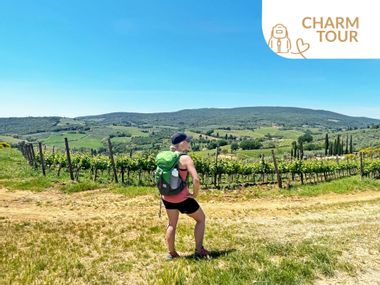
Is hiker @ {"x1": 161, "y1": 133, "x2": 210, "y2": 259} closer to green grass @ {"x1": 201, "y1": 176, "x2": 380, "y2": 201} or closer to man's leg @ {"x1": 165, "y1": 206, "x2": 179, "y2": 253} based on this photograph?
man's leg @ {"x1": 165, "y1": 206, "x2": 179, "y2": 253}

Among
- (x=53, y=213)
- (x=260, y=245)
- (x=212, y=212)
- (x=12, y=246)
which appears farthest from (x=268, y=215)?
(x=12, y=246)

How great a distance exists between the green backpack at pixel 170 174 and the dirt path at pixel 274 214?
273cm

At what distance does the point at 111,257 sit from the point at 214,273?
7.89ft

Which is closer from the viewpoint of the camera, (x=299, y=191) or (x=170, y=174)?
(x=170, y=174)

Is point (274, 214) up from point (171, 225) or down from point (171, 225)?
down

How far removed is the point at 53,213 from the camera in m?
14.3

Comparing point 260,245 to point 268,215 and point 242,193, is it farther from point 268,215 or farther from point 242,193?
point 242,193

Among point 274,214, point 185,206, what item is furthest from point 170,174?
point 274,214

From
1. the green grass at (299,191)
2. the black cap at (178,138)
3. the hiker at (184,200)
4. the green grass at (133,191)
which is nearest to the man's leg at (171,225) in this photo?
the hiker at (184,200)

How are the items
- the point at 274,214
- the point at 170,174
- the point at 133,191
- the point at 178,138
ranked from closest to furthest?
the point at 170,174 → the point at 178,138 → the point at 274,214 → the point at 133,191

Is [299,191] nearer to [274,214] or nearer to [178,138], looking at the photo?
[274,214]

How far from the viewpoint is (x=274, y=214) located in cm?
1488

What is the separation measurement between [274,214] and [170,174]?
918 cm

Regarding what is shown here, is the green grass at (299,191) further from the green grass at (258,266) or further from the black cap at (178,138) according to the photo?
the black cap at (178,138)
